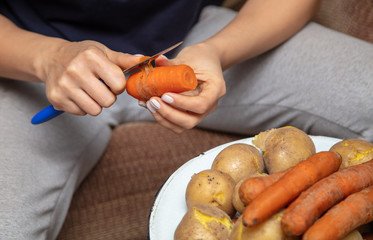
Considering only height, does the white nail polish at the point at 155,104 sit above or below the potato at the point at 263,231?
below

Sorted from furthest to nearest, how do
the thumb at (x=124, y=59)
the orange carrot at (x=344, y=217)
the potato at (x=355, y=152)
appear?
the thumb at (x=124, y=59)
the potato at (x=355, y=152)
the orange carrot at (x=344, y=217)

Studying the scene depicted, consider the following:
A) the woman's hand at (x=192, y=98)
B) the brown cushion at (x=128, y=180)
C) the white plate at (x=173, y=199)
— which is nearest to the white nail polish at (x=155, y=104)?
the woman's hand at (x=192, y=98)

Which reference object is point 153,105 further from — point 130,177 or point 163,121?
point 130,177

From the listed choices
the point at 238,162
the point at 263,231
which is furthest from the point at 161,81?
the point at 263,231

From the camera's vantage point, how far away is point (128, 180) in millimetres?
1035

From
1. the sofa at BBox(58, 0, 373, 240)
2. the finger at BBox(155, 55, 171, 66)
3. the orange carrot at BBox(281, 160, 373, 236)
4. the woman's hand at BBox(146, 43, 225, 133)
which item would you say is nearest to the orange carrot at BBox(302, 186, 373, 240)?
the orange carrot at BBox(281, 160, 373, 236)

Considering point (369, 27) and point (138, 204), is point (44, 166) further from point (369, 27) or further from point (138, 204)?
point (369, 27)

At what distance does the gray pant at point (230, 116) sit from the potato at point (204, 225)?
39cm

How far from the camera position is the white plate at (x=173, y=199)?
59cm

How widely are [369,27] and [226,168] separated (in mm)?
905

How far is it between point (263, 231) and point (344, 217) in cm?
11

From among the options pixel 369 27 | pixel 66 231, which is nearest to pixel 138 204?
pixel 66 231

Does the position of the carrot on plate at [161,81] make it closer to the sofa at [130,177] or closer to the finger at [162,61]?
the finger at [162,61]

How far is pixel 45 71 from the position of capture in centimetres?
83
